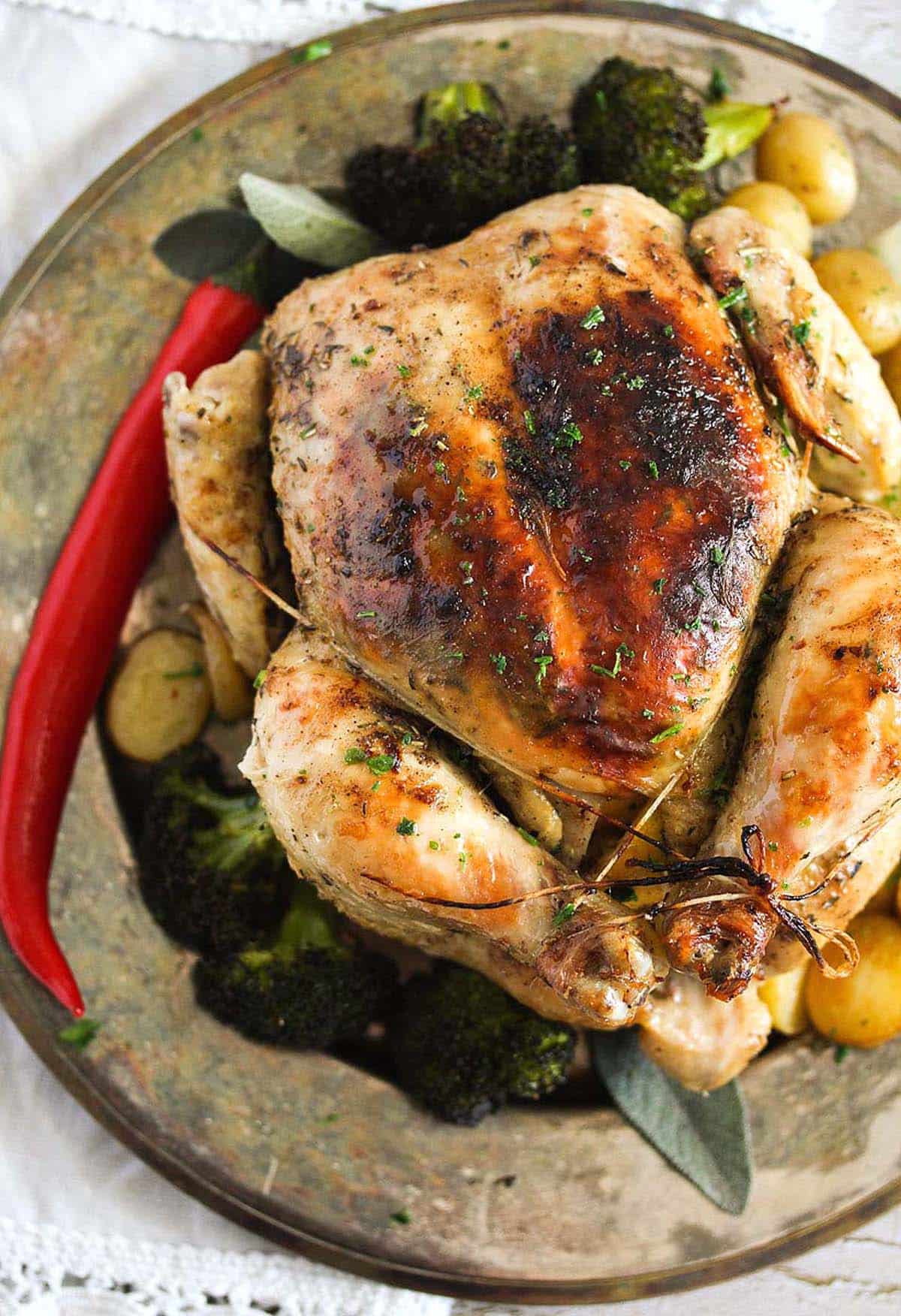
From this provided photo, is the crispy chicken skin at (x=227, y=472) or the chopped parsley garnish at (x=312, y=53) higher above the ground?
the chopped parsley garnish at (x=312, y=53)

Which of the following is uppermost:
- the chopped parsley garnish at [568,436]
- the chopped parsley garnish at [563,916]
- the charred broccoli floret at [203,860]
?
the chopped parsley garnish at [568,436]

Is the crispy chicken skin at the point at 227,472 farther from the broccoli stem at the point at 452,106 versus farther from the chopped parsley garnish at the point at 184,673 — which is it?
the broccoli stem at the point at 452,106

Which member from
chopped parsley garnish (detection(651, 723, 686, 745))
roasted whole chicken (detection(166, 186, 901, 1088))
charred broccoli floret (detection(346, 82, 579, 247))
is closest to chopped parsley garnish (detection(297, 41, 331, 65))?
charred broccoli floret (detection(346, 82, 579, 247))

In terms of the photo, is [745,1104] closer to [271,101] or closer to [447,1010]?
[447,1010]

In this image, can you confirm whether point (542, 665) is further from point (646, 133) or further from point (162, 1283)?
point (162, 1283)

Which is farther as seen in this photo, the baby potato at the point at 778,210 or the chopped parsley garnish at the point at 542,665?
the baby potato at the point at 778,210

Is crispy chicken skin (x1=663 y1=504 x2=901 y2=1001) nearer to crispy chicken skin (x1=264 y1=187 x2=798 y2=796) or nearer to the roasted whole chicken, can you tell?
the roasted whole chicken

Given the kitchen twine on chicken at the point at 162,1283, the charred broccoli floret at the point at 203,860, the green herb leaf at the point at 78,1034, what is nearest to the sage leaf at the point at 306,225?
the charred broccoli floret at the point at 203,860
